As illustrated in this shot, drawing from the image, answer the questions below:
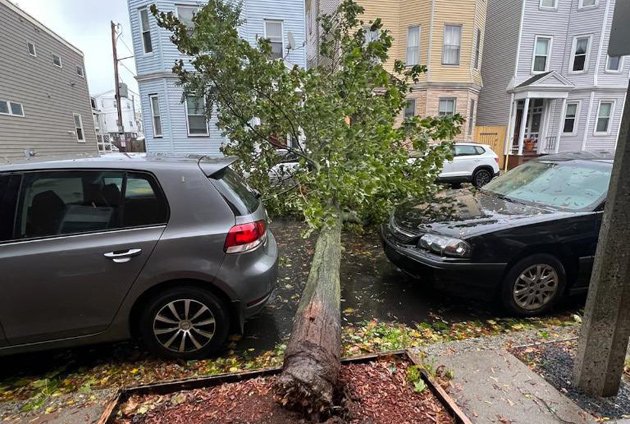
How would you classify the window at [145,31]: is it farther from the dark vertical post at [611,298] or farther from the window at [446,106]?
the dark vertical post at [611,298]

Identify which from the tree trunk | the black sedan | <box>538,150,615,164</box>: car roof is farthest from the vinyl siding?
the tree trunk

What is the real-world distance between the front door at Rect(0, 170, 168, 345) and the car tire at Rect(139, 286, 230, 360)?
0.30 meters

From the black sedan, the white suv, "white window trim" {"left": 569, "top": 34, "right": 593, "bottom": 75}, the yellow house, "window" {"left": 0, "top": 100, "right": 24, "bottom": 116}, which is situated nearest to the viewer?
the black sedan

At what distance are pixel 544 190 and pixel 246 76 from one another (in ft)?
14.7

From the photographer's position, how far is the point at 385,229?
477 cm

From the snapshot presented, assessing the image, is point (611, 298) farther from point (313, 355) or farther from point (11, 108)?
point (11, 108)

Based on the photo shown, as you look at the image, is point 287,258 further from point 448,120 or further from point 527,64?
point 527,64

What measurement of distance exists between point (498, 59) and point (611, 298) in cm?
2139

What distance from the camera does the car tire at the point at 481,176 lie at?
12922mm

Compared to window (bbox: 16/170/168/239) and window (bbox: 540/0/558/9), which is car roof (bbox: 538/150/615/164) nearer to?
window (bbox: 16/170/168/239)

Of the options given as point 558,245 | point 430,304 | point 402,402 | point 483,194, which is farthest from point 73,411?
point 483,194

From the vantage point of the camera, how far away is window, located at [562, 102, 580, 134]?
18.8 m

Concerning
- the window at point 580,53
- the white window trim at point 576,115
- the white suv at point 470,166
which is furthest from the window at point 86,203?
the window at point 580,53

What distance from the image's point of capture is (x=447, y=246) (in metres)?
3.68
